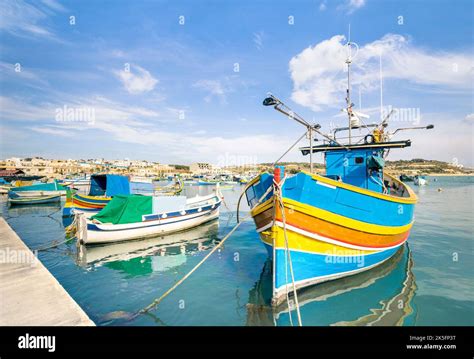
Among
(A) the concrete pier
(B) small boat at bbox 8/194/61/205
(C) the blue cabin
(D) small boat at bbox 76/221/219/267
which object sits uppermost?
(C) the blue cabin

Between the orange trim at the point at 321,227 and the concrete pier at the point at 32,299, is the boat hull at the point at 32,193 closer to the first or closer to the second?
the concrete pier at the point at 32,299

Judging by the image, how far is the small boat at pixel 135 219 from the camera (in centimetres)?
1406

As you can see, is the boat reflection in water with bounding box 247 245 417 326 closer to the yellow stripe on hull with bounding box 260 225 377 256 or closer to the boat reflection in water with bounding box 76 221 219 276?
the yellow stripe on hull with bounding box 260 225 377 256

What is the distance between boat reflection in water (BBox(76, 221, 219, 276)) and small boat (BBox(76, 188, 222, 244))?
500mm

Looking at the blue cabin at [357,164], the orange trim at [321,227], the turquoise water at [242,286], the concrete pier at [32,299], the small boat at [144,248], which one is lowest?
the small boat at [144,248]

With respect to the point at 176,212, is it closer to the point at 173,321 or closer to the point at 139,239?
the point at 139,239

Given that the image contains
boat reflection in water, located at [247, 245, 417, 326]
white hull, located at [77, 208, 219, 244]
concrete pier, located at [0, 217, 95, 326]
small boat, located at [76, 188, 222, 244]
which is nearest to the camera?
concrete pier, located at [0, 217, 95, 326]

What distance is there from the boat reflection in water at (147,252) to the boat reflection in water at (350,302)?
5.02 metres

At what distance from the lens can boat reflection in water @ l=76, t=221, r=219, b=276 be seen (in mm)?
11077

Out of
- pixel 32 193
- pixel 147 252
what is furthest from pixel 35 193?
pixel 147 252

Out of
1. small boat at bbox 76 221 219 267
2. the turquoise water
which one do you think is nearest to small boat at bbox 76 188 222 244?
small boat at bbox 76 221 219 267

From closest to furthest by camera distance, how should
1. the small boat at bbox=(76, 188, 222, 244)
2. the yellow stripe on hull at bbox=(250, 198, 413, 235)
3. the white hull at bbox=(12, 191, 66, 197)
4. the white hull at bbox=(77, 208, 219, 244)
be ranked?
1. the yellow stripe on hull at bbox=(250, 198, 413, 235)
2. the white hull at bbox=(77, 208, 219, 244)
3. the small boat at bbox=(76, 188, 222, 244)
4. the white hull at bbox=(12, 191, 66, 197)

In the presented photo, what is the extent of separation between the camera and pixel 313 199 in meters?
6.93

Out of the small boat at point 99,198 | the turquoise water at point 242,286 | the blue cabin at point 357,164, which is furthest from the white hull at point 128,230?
the blue cabin at point 357,164
